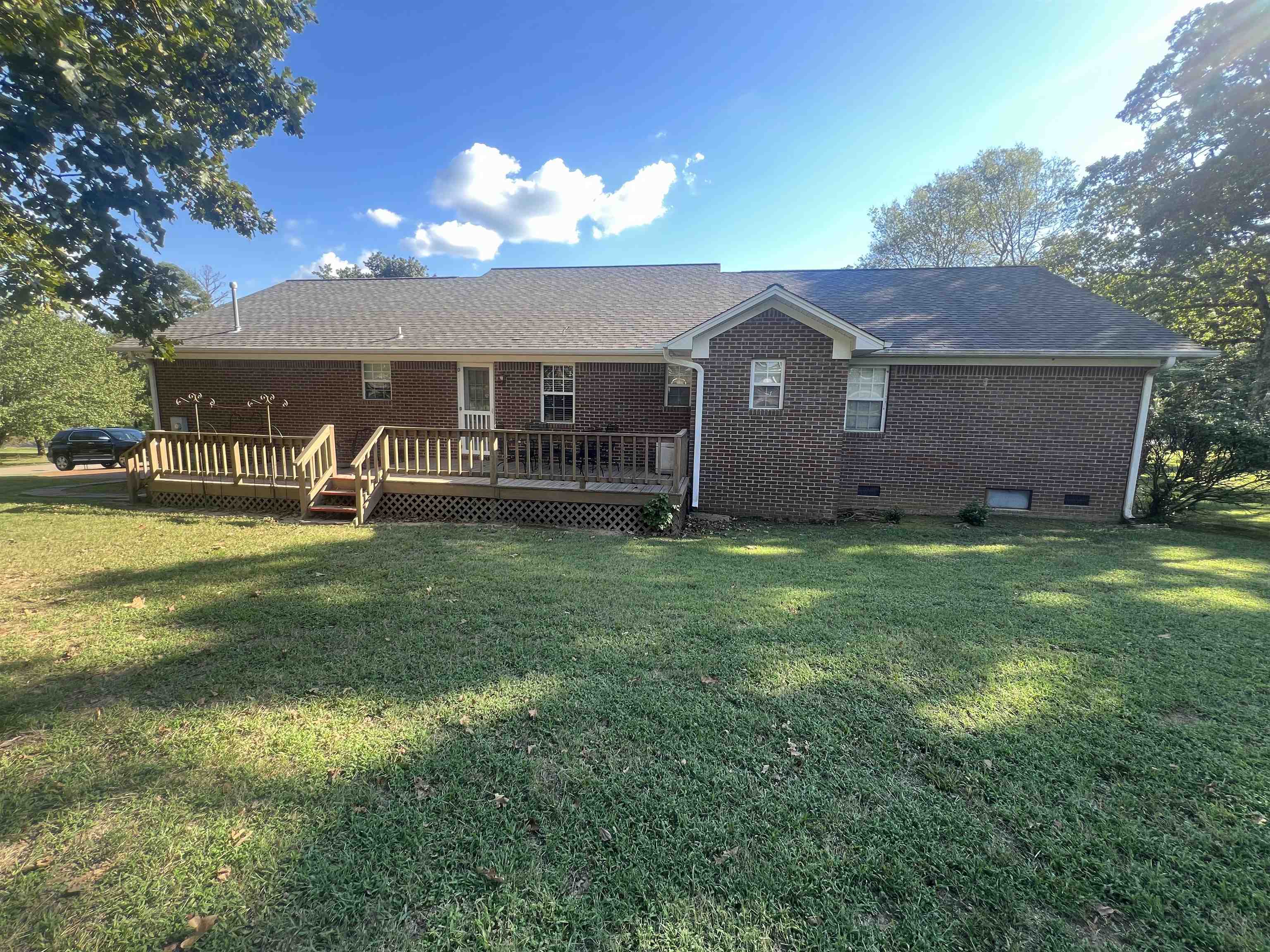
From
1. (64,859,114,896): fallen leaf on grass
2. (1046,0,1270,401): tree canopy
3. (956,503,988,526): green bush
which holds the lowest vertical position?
(64,859,114,896): fallen leaf on grass

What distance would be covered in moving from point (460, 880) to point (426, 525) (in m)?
6.72

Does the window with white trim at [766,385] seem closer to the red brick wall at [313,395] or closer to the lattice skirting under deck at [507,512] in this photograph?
the lattice skirting under deck at [507,512]

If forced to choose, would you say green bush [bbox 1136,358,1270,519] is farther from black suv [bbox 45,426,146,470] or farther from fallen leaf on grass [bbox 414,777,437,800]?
black suv [bbox 45,426,146,470]

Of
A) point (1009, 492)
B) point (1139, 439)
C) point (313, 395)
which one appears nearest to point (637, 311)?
point (313, 395)

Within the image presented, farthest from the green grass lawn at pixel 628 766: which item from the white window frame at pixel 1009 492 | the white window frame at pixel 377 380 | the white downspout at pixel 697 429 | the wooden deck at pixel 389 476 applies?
the white window frame at pixel 377 380

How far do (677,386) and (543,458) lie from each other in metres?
3.08

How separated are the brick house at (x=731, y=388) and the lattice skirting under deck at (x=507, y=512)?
78 millimetres

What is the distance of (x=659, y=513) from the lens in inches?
305

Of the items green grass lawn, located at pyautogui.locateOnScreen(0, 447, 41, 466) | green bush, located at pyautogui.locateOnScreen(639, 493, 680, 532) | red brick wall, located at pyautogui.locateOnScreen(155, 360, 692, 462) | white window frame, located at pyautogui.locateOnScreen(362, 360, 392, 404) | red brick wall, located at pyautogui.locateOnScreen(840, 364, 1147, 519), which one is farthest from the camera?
green grass lawn, located at pyautogui.locateOnScreen(0, 447, 41, 466)

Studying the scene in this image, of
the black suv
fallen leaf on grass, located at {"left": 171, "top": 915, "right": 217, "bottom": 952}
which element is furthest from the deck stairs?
the black suv

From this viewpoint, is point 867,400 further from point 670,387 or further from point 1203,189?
point 1203,189

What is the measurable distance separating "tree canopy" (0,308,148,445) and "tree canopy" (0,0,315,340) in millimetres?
17672

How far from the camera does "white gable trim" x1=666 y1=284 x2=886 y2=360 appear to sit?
26.0 ft

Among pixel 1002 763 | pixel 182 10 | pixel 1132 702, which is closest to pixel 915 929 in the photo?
pixel 1002 763
